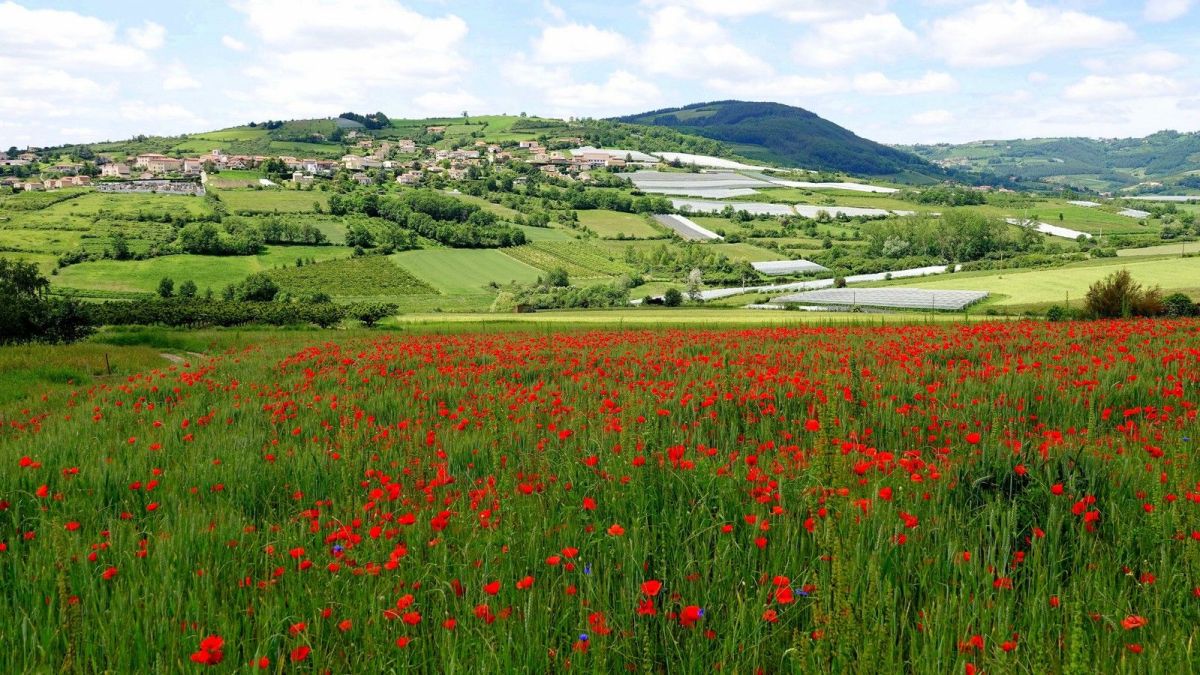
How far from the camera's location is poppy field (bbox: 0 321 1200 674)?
2.48 metres

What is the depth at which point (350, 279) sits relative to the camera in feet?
310

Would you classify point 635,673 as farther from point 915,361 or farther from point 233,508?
point 915,361

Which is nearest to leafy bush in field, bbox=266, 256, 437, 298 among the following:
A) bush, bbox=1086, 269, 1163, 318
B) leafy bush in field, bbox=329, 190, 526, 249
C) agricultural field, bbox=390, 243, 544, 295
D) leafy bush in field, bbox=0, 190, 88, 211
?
agricultural field, bbox=390, 243, 544, 295

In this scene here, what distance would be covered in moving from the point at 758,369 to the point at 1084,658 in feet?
20.6

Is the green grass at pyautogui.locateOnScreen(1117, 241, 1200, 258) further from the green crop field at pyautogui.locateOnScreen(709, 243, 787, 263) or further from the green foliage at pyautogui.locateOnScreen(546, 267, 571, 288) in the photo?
the green foliage at pyautogui.locateOnScreen(546, 267, 571, 288)

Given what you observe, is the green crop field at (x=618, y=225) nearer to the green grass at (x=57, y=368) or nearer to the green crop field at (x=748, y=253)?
the green crop field at (x=748, y=253)

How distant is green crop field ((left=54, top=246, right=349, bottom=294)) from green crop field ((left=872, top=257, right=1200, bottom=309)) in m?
87.6

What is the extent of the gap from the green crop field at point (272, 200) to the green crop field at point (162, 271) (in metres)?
29.3

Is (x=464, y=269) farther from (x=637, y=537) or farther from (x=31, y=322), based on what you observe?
(x=637, y=537)

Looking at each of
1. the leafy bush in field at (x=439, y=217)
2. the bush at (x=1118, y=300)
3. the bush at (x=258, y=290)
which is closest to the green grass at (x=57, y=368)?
the bush at (x=1118, y=300)

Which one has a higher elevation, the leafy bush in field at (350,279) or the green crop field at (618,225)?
the green crop field at (618,225)

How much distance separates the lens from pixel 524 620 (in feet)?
8.77

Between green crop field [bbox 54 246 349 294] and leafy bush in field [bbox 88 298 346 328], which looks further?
green crop field [bbox 54 246 349 294]

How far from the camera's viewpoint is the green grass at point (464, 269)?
94.7 m
